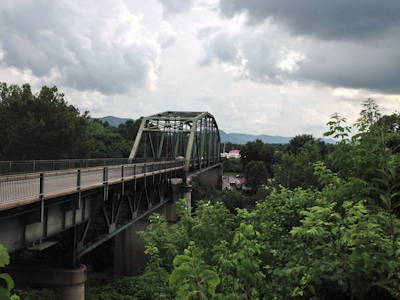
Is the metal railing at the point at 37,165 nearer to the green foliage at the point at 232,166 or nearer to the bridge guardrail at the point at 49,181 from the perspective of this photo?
the bridge guardrail at the point at 49,181

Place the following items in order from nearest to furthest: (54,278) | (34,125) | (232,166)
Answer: (54,278) → (34,125) → (232,166)

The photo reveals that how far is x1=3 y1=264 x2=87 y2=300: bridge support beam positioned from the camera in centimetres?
1594

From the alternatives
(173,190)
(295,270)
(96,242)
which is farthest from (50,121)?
(295,270)

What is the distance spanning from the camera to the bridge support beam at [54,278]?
15938mm

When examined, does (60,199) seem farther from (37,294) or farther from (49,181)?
(37,294)

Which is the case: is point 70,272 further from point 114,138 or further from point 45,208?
point 114,138

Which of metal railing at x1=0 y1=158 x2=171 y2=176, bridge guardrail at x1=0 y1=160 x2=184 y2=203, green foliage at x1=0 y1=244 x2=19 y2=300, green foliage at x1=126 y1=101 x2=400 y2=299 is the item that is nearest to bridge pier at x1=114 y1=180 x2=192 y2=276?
metal railing at x1=0 y1=158 x2=171 y2=176

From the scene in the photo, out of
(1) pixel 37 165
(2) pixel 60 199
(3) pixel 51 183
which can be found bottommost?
(2) pixel 60 199

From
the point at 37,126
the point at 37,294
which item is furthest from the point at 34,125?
the point at 37,294

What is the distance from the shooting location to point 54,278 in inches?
629

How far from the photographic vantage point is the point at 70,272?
15.9m

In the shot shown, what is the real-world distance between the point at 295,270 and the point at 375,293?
36.9 inches

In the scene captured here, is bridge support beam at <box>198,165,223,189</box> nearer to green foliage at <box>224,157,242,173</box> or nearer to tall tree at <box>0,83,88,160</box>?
tall tree at <box>0,83,88,160</box>

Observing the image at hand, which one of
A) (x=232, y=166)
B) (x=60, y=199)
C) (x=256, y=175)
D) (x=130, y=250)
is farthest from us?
(x=232, y=166)
